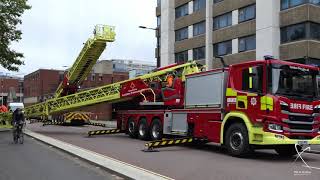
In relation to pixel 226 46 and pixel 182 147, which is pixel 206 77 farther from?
pixel 226 46

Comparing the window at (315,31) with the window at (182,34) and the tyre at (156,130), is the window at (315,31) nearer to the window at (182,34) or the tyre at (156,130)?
the window at (182,34)

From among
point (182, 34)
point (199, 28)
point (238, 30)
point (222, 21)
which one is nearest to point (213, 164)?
point (238, 30)

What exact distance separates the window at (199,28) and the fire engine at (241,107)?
1256 inches

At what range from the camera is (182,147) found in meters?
19.7

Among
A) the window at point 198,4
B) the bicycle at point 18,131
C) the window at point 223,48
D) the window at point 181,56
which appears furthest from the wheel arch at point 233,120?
the window at point 181,56

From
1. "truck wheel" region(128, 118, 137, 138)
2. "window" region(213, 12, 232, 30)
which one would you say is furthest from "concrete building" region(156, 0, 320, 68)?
"truck wheel" region(128, 118, 137, 138)

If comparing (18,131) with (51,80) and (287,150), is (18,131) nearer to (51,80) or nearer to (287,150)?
(287,150)

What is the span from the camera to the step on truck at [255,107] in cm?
1509

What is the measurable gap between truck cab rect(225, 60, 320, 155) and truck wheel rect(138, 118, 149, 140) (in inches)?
297

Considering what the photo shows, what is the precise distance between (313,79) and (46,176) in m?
9.05

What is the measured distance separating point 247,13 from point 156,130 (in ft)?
86.6

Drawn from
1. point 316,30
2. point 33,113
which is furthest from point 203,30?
point 33,113

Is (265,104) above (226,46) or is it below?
below

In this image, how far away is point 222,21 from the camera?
5081 cm
